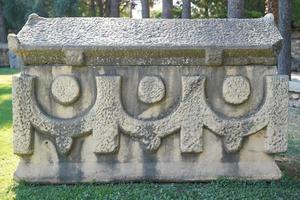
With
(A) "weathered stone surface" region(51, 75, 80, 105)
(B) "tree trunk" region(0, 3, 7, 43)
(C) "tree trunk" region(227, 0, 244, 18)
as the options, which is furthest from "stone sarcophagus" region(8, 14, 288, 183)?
(B) "tree trunk" region(0, 3, 7, 43)

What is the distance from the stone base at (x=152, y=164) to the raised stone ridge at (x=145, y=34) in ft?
2.58

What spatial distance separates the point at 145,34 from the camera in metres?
4.36

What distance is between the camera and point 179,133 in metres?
4.31

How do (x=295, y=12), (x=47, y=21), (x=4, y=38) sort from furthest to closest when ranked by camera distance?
(x=4, y=38)
(x=295, y=12)
(x=47, y=21)

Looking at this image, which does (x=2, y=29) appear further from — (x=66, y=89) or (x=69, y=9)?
(x=66, y=89)

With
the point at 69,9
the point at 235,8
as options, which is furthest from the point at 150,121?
the point at 69,9

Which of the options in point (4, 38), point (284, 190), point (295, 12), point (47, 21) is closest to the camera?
point (284, 190)

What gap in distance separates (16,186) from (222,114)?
1899 mm

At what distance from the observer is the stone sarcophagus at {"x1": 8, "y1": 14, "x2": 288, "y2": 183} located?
4227mm

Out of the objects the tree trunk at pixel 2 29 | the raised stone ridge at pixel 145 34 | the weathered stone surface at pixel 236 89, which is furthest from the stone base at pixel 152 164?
the tree trunk at pixel 2 29

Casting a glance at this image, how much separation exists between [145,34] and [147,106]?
635 millimetres

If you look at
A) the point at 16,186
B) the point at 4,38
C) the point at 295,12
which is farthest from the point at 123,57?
the point at 4,38

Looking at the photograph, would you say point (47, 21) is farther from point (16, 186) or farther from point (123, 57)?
point (16, 186)

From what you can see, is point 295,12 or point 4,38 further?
point 4,38
